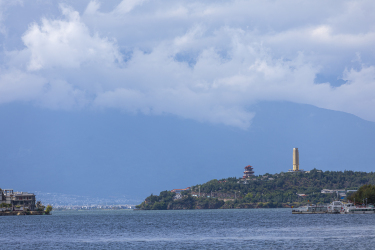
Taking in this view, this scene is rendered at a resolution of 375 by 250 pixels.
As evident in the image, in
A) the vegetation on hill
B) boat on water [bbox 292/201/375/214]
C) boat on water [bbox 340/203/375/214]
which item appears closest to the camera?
boat on water [bbox 340/203/375/214]

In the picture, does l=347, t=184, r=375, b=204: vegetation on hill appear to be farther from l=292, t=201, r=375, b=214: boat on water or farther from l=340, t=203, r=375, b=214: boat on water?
l=340, t=203, r=375, b=214: boat on water

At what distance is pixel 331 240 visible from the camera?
267 ft

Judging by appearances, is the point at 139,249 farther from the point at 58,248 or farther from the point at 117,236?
the point at 117,236

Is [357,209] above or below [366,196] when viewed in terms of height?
below

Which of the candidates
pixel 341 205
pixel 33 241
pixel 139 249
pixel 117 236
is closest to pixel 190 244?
pixel 139 249

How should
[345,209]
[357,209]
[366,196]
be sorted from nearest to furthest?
[357,209]
[345,209]
[366,196]

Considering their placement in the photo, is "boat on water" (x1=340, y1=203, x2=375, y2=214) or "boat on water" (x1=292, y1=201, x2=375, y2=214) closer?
"boat on water" (x1=340, y1=203, x2=375, y2=214)

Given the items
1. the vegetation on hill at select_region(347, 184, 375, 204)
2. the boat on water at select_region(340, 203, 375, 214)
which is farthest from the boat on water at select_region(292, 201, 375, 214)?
the vegetation on hill at select_region(347, 184, 375, 204)

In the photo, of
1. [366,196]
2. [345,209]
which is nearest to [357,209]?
[345,209]

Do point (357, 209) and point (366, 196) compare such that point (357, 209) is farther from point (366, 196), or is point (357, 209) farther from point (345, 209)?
point (366, 196)

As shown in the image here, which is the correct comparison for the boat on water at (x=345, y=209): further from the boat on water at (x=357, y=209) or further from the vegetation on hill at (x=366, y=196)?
the vegetation on hill at (x=366, y=196)

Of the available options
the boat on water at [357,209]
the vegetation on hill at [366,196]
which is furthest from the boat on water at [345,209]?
the vegetation on hill at [366,196]

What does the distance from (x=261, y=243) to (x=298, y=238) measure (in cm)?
902

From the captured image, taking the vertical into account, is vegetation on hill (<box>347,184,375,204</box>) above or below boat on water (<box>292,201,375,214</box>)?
above
